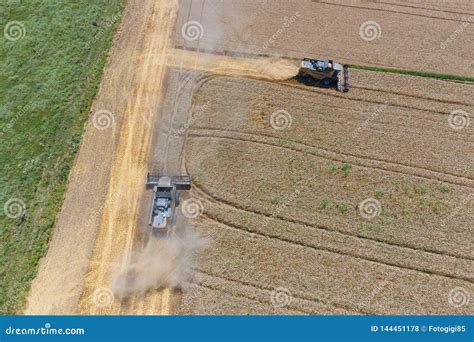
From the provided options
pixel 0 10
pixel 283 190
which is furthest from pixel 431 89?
pixel 0 10
